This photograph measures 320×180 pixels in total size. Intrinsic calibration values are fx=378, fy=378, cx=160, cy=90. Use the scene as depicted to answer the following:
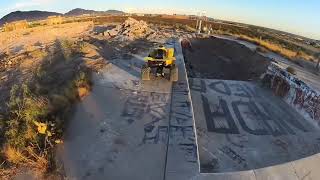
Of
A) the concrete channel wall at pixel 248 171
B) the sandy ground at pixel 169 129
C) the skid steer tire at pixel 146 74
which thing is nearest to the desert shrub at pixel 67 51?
the sandy ground at pixel 169 129

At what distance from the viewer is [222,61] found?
3097 centimetres

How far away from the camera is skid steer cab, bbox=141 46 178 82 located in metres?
18.8

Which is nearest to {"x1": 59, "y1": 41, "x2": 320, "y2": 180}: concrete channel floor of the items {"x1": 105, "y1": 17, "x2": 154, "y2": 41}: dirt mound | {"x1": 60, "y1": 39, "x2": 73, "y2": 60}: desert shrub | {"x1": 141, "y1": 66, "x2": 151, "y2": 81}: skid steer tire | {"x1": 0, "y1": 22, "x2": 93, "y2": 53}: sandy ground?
{"x1": 141, "y1": 66, "x2": 151, "y2": 81}: skid steer tire

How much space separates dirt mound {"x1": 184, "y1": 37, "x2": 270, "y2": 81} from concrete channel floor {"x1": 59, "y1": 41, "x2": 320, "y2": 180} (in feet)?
27.3

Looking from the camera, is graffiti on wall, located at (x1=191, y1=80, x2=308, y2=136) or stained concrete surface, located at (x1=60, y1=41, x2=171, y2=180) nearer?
stained concrete surface, located at (x1=60, y1=41, x2=171, y2=180)

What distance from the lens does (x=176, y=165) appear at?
11.1m

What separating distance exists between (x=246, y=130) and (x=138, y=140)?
528 centimetres

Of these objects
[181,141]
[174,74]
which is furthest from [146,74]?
[181,141]

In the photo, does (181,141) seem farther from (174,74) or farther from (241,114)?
(174,74)

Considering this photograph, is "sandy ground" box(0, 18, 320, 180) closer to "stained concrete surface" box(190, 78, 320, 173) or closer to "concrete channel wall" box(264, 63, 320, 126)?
"stained concrete surface" box(190, 78, 320, 173)

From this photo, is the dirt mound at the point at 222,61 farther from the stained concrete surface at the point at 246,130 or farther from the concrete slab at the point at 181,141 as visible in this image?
the concrete slab at the point at 181,141

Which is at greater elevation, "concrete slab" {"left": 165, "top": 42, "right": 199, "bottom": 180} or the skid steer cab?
the skid steer cab

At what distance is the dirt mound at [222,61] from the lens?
25562 millimetres

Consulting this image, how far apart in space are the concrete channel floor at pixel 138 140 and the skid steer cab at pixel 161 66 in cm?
96
